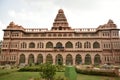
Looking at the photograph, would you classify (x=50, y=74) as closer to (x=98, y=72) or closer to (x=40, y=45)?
(x=98, y=72)

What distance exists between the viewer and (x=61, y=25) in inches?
2534

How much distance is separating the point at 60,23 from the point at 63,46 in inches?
404

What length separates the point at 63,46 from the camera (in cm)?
6009

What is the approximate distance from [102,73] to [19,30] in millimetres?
42109

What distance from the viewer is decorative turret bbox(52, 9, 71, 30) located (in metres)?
63.9

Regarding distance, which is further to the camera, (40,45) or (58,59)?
(40,45)

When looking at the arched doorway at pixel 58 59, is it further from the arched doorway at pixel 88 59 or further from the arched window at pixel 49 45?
the arched doorway at pixel 88 59

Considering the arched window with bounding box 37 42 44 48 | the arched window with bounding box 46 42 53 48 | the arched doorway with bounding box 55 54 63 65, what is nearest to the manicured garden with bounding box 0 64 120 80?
the arched doorway with bounding box 55 54 63 65

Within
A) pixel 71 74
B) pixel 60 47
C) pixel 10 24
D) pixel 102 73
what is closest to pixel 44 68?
pixel 71 74

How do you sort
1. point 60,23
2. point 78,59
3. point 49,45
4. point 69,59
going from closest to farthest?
point 78,59
point 69,59
point 49,45
point 60,23

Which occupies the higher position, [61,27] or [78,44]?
[61,27]

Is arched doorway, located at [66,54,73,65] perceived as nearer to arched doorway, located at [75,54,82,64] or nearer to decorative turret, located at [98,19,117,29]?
arched doorway, located at [75,54,82,64]

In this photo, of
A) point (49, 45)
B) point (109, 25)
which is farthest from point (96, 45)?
point (49, 45)

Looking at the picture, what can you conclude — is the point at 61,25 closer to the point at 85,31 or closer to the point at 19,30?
the point at 85,31
